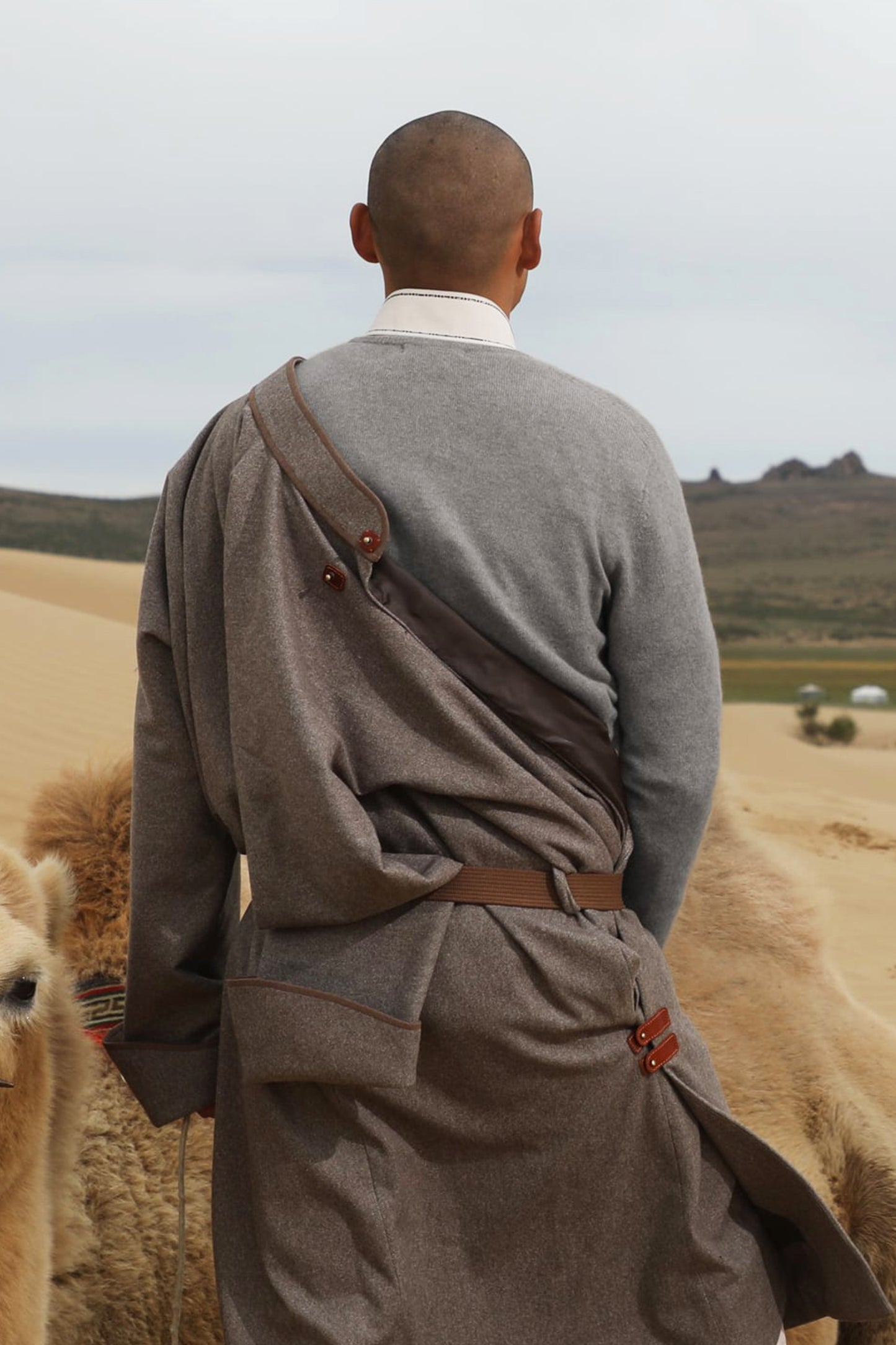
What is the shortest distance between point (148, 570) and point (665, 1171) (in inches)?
42.4

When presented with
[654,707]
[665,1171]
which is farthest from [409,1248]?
[654,707]

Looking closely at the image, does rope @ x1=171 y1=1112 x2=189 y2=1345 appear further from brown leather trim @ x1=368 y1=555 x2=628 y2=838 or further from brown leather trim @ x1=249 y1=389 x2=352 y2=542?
brown leather trim @ x1=249 y1=389 x2=352 y2=542

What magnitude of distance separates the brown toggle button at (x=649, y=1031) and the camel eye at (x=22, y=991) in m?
0.75

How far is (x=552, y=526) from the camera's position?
1.76m

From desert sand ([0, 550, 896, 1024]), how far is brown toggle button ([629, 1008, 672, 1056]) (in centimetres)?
144

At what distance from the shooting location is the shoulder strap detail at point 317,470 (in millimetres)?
1723

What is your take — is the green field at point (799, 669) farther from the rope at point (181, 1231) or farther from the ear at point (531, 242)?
the ear at point (531, 242)

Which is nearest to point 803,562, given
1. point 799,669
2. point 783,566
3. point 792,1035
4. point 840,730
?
point 783,566

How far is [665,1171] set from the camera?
1838mm

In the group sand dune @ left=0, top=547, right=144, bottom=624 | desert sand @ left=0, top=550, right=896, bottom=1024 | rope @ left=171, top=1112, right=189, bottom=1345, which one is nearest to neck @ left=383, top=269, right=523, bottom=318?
rope @ left=171, top=1112, right=189, bottom=1345

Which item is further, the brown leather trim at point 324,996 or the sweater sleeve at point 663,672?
the sweater sleeve at point 663,672

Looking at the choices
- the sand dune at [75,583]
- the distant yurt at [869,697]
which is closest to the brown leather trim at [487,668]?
the sand dune at [75,583]

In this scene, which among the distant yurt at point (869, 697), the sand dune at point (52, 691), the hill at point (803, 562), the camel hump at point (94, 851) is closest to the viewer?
the camel hump at point (94, 851)

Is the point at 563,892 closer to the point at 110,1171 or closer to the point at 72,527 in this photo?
the point at 110,1171
